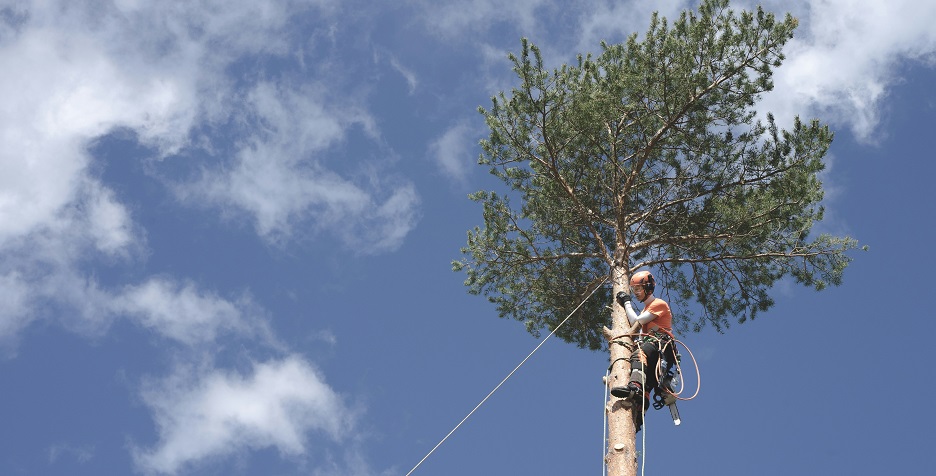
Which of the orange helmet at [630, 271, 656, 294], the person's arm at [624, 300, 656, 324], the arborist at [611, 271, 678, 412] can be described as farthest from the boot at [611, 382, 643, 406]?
the orange helmet at [630, 271, 656, 294]

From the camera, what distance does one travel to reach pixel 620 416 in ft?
24.4

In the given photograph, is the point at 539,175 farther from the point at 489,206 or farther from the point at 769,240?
the point at 769,240

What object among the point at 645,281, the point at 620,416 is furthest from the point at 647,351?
the point at 645,281

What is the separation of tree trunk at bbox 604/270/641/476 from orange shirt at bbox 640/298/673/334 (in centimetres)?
12

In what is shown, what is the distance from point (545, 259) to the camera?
11492 millimetres

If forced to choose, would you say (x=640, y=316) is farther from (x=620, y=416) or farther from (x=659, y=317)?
(x=620, y=416)

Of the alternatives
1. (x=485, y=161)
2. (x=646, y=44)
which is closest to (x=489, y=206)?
(x=485, y=161)

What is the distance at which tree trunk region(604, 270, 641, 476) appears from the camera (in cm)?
712

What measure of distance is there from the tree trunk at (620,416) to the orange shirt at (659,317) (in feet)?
0.40

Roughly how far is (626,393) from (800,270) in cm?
459

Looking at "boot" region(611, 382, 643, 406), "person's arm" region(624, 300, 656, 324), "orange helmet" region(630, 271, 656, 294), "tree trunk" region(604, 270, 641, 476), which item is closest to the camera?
"tree trunk" region(604, 270, 641, 476)

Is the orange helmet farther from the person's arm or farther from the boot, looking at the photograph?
the boot

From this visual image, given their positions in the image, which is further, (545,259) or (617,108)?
(545,259)

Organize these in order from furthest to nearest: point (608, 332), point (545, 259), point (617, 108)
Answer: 1. point (545, 259)
2. point (617, 108)
3. point (608, 332)
